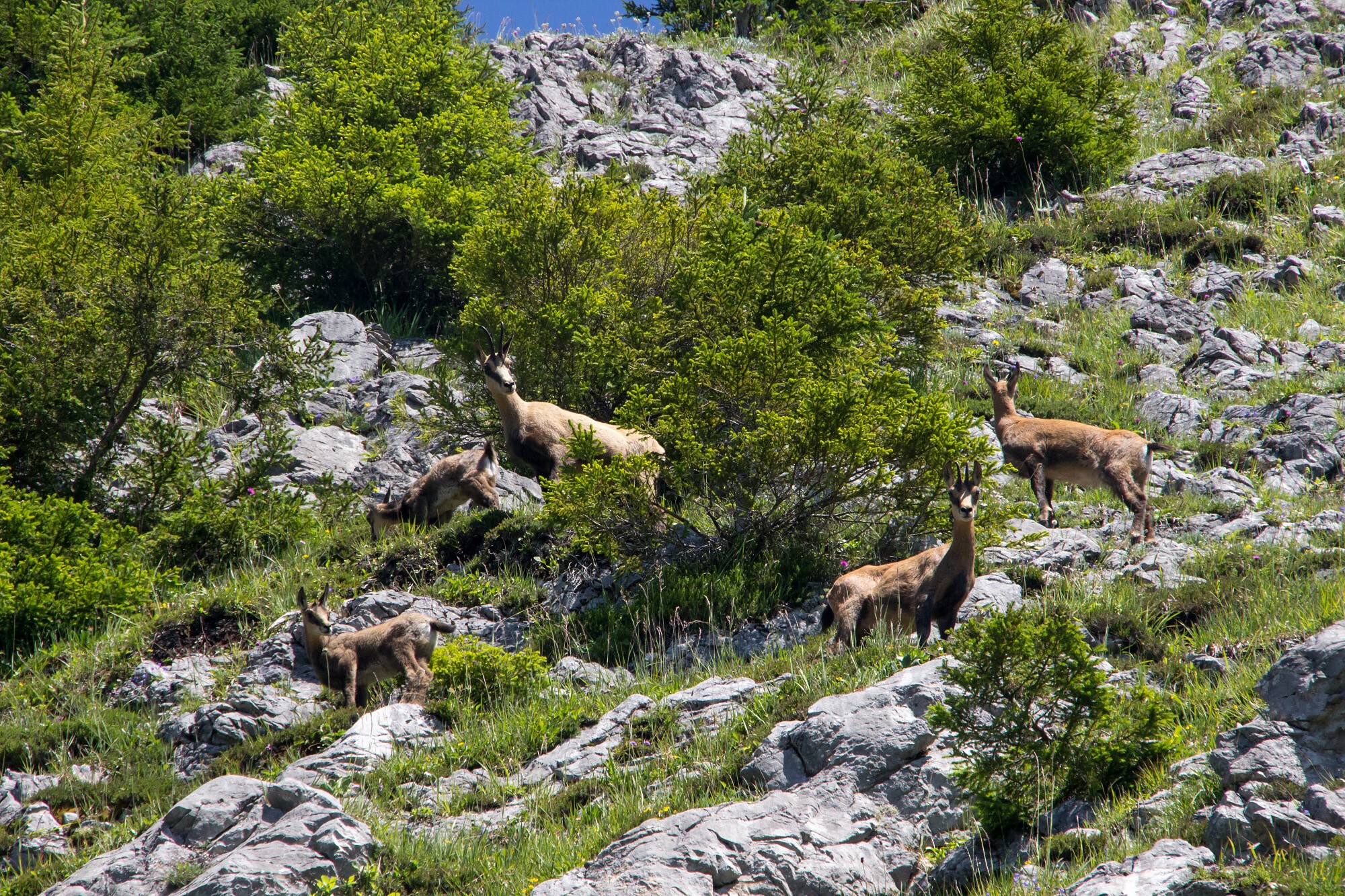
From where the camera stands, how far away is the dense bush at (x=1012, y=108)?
72.7 ft

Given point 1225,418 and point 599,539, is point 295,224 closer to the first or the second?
point 599,539

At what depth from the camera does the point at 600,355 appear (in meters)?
13.4

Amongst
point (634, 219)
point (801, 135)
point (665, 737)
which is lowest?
point (665, 737)

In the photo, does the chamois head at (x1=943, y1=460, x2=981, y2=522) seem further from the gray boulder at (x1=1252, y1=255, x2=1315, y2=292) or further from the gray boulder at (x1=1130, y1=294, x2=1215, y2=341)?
the gray boulder at (x1=1252, y1=255, x2=1315, y2=292)

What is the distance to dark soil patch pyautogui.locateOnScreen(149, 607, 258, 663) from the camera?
39.4ft

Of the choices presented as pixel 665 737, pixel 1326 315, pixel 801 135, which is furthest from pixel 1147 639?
pixel 801 135

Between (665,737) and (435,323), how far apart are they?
14032 mm

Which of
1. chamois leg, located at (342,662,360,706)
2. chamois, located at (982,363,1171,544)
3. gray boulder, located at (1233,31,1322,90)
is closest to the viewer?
chamois leg, located at (342,662,360,706)

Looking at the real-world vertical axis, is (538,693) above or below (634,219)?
below

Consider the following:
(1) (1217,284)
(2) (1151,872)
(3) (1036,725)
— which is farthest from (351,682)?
(1) (1217,284)

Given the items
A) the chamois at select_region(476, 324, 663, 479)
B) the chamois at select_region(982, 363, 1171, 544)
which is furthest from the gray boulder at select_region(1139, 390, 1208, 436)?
the chamois at select_region(476, 324, 663, 479)

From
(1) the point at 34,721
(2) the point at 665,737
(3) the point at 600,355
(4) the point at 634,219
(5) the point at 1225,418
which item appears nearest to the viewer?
(2) the point at 665,737

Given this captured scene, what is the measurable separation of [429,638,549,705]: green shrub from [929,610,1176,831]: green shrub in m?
4.31

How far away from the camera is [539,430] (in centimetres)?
1294
